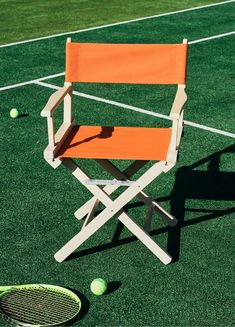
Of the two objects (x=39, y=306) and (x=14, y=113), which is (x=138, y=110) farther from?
(x=39, y=306)

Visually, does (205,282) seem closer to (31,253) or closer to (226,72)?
(31,253)

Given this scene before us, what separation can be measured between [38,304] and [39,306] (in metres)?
0.02

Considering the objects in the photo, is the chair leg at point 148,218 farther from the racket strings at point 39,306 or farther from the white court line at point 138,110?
the white court line at point 138,110

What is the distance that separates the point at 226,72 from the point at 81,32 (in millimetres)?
4087

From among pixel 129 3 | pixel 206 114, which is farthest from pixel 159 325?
pixel 129 3

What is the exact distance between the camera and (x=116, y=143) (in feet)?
18.9

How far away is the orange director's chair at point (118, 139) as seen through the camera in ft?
17.7

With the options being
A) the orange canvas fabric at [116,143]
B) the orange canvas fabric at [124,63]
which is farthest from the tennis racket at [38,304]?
the orange canvas fabric at [124,63]

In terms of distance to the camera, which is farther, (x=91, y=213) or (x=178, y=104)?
(x=91, y=213)

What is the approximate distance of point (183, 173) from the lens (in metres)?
7.33

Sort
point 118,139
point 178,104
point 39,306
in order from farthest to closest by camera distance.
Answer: point 118,139 < point 178,104 < point 39,306

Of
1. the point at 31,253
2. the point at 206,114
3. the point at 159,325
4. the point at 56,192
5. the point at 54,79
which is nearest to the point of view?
the point at 159,325

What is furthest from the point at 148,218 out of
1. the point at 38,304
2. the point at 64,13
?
the point at 64,13

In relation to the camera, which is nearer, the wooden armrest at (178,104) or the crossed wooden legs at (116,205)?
the wooden armrest at (178,104)
